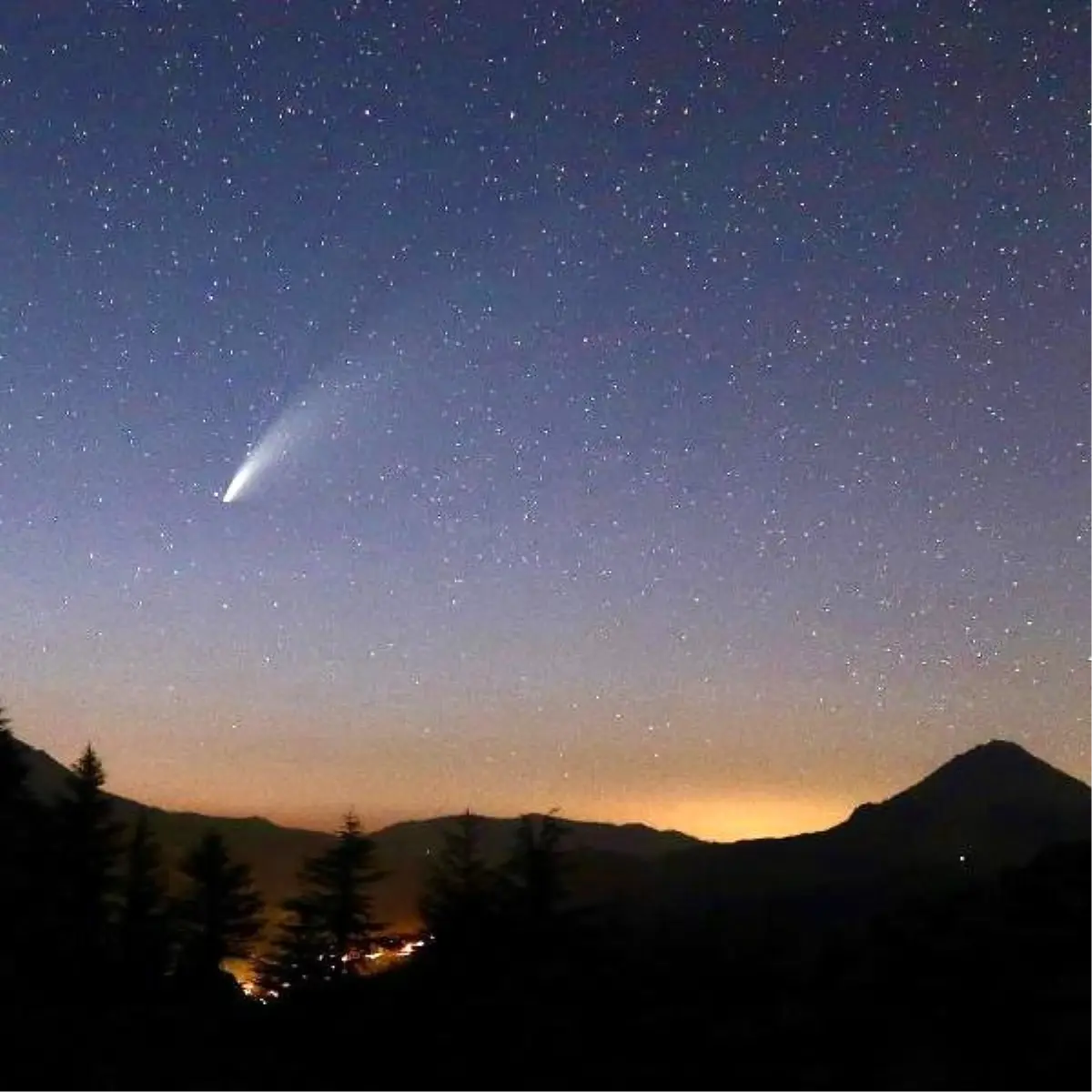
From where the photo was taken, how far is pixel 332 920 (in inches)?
1777

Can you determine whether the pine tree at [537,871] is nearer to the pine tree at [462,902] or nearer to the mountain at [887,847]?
the pine tree at [462,902]

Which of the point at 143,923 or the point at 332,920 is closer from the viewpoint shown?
the point at 332,920

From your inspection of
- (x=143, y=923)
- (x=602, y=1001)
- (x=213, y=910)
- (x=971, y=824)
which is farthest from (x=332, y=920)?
(x=971, y=824)

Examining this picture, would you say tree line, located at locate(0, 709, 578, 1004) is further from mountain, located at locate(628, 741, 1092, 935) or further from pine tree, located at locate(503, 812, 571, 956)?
mountain, located at locate(628, 741, 1092, 935)

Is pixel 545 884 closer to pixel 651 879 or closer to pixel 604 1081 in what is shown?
pixel 604 1081

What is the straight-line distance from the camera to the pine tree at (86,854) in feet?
138

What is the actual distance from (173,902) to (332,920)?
8383 millimetres

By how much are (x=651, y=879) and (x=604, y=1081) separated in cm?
15150

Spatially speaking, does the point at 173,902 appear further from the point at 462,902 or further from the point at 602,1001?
the point at 602,1001

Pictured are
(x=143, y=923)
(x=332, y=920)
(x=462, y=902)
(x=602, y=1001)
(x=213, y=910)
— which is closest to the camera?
(x=602, y=1001)

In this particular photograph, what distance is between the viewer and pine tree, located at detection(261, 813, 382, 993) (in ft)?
145

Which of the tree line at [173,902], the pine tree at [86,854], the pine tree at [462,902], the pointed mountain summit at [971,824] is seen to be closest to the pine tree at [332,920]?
the tree line at [173,902]

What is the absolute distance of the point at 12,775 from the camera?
49.4m

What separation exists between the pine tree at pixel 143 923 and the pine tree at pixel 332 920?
4.62 m
